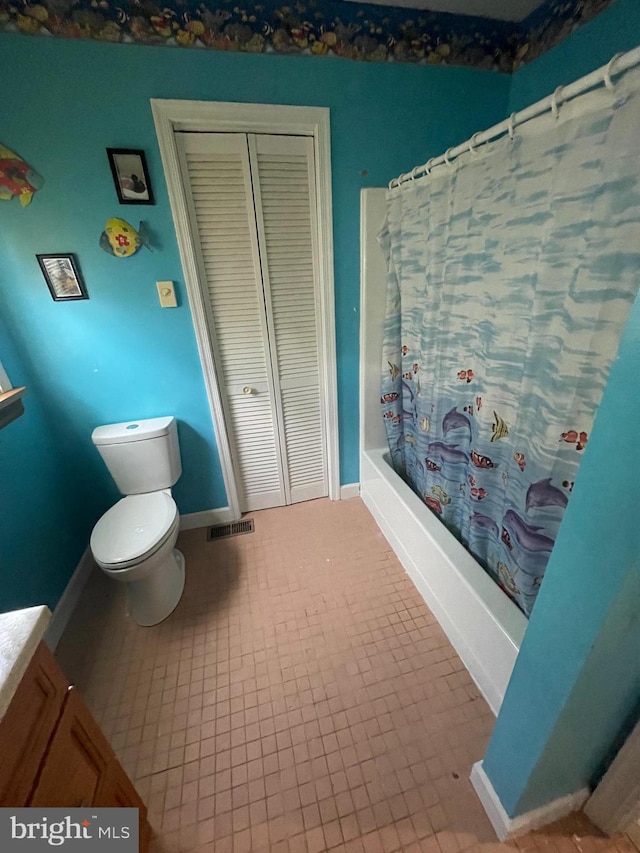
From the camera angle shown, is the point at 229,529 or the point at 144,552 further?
the point at 229,529

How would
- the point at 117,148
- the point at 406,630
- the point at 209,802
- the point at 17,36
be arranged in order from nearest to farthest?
the point at 209,802 < the point at 17,36 < the point at 117,148 < the point at 406,630

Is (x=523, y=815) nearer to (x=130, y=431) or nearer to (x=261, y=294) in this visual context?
(x=130, y=431)

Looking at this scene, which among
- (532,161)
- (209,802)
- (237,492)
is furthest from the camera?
(237,492)

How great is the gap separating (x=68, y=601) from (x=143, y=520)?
0.53 m

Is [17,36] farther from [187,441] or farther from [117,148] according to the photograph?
[187,441]

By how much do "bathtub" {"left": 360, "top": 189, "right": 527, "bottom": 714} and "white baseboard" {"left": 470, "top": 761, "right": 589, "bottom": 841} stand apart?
9.4 inches

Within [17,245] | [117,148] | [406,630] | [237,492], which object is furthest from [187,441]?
[406,630]

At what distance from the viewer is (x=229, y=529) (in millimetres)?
2070

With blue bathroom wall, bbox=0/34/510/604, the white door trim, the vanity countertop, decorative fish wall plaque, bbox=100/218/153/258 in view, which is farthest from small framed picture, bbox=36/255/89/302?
the vanity countertop

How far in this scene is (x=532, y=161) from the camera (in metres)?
0.90

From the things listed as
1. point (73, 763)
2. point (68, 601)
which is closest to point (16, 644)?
point (73, 763)

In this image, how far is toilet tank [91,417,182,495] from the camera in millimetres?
1643

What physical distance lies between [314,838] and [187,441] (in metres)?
1.59

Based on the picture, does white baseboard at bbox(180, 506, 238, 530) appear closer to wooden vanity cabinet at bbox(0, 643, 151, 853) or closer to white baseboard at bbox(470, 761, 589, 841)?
wooden vanity cabinet at bbox(0, 643, 151, 853)
